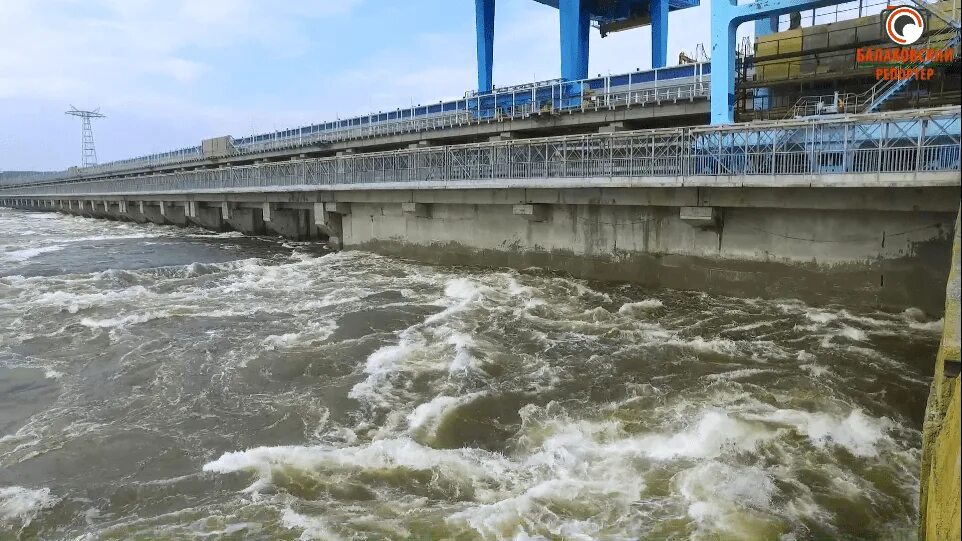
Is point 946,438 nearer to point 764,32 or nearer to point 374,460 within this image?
point 374,460

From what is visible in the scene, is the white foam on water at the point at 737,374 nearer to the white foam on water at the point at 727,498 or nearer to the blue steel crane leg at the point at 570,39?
the white foam on water at the point at 727,498

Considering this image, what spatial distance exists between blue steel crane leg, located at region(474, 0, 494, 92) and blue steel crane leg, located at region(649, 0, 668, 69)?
11463 millimetres

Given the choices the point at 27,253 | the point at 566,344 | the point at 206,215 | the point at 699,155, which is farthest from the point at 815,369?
the point at 206,215

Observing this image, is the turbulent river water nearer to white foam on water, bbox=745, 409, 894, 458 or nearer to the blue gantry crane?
white foam on water, bbox=745, 409, 894, 458

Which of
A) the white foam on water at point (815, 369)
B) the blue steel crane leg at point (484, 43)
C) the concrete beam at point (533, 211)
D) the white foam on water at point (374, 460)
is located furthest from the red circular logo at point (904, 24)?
the blue steel crane leg at point (484, 43)

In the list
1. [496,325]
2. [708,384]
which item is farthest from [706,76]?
[708,384]

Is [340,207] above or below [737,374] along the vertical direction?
above

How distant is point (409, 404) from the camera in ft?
29.5

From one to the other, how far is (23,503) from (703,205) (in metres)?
14.1

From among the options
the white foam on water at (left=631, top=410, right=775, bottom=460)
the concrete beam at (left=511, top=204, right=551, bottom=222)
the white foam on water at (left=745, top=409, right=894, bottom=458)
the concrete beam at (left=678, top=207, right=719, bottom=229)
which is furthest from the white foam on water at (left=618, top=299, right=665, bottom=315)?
the white foam on water at (left=631, top=410, right=775, bottom=460)

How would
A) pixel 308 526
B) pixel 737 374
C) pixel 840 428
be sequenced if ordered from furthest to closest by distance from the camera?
pixel 737 374 < pixel 840 428 < pixel 308 526

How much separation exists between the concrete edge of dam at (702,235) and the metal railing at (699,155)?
1.95ft

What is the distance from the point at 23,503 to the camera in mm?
6566

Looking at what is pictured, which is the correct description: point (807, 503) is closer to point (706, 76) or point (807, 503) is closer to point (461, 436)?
point (461, 436)
